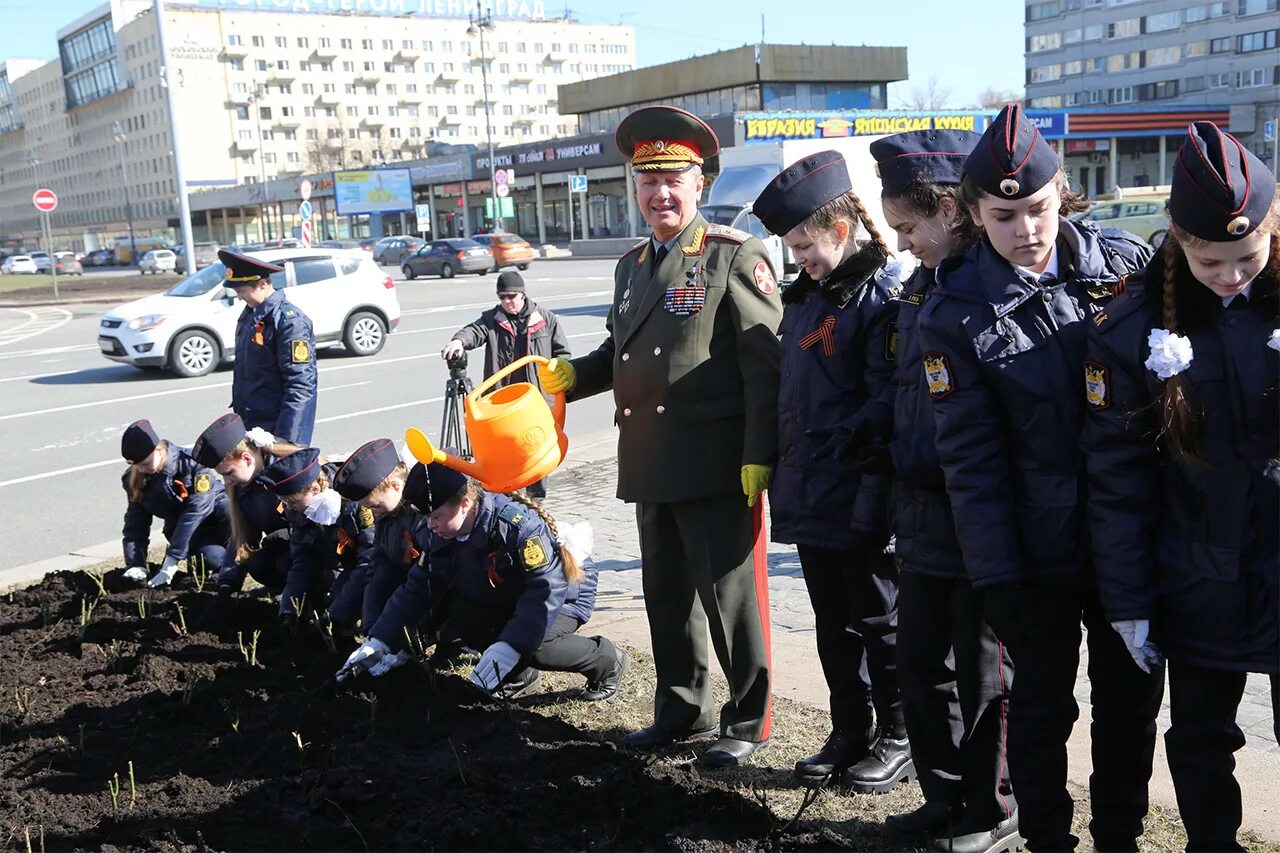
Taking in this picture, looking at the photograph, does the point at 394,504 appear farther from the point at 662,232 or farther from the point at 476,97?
the point at 476,97

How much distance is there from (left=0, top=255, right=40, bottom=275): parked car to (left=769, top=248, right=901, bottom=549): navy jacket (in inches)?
2894

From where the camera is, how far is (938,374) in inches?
106

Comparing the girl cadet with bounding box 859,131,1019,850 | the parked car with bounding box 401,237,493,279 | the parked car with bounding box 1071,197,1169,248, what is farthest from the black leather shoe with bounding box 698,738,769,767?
the parked car with bounding box 401,237,493,279

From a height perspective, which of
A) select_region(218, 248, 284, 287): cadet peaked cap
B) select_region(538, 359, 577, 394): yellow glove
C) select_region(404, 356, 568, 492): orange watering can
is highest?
select_region(218, 248, 284, 287): cadet peaked cap

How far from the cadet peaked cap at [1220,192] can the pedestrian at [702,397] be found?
146cm

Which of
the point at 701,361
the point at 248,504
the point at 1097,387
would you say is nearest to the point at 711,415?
the point at 701,361

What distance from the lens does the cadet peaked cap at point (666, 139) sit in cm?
362

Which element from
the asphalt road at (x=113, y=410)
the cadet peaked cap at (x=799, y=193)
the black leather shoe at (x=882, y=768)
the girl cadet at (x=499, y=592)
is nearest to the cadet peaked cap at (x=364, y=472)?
the girl cadet at (x=499, y=592)

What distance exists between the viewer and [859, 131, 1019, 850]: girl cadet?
295cm

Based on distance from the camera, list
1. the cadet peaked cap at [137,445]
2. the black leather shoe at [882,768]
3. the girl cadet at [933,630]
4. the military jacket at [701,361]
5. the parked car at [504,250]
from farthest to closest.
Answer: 1. the parked car at [504,250]
2. the cadet peaked cap at [137,445]
3. the military jacket at [701,361]
4. the black leather shoe at [882,768]
5. the girl cadet at [933,630]

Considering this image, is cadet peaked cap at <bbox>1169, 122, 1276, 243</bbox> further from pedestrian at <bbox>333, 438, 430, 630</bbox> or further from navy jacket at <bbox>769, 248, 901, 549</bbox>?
pedestrian at <bbox>333, 438, 430, 630</bbox>

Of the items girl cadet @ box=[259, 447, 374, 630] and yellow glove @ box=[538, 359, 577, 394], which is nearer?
yellow glove @ box=[538, 359, 577, 394]

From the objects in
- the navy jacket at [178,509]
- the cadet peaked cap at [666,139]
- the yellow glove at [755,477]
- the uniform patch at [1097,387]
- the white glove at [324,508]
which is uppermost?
the cadet peaked cap at [666,139]

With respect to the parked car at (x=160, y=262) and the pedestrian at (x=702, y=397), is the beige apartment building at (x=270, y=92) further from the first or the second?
the pedestrian at (x=702, y=397)
